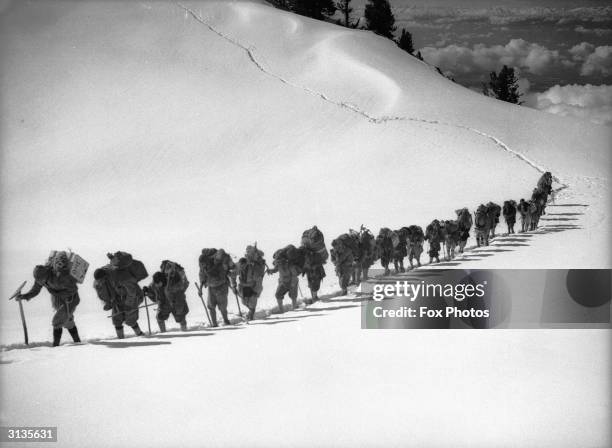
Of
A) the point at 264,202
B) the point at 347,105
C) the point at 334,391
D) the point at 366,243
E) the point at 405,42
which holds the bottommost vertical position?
the point at 334,391

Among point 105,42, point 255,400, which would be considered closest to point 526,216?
point 255,400

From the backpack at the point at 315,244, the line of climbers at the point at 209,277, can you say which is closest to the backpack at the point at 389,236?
the line of climbers at the point at 209,277

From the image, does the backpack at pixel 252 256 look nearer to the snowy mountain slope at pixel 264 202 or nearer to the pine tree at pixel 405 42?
the snowy mountain slope at pixel 264 202

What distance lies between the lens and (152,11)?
53000mm

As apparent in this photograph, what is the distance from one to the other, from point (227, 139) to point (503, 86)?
30.8 m

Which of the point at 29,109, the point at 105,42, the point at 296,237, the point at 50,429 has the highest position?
the point at 105,42

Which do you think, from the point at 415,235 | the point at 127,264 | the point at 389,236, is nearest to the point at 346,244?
the point at 389,236

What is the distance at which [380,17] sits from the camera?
62219mm

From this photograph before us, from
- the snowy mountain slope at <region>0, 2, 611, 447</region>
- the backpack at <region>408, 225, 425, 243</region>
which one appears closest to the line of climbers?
the backpack at <region>408, 225, 425, 243</region>

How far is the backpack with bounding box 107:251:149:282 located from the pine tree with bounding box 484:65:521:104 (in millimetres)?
51627

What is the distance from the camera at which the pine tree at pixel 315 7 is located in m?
64.0

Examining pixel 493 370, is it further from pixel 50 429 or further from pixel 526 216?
pixel 526 216

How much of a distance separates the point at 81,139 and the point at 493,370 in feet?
114

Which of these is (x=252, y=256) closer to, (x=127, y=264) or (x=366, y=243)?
(x=127, y=264)
